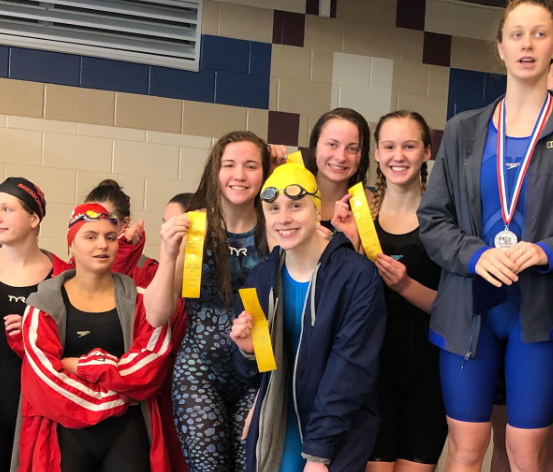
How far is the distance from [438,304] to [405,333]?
0.94ft

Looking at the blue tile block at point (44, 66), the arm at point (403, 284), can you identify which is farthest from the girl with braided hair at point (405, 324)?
the blue tile block at point (44, 66)

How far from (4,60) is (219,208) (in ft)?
7.40

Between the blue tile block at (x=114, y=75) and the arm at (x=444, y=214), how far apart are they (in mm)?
2600

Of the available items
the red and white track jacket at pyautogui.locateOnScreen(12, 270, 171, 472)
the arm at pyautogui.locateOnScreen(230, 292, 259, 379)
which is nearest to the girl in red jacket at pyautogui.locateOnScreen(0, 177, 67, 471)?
the red and white track jacket at pyautogui.locateOnScreen(12, 270, 171, 472)

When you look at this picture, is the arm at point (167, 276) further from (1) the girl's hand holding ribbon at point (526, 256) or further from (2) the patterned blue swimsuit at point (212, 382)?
→ (1) the girl's hand holding ribbon at point (526, 256)

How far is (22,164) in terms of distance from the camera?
13.3 ft

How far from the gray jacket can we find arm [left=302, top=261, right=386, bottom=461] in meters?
0.22

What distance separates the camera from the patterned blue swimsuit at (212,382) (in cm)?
236

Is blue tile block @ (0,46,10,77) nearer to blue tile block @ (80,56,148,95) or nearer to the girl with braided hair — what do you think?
blue tile block @ (80,56,148,95)

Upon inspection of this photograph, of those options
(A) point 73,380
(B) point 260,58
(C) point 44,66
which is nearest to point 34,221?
(A) point 73,380

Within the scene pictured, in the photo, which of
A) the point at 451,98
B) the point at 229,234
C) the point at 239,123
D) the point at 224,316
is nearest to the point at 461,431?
the point at 224,316

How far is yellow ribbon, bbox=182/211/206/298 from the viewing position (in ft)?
7.54

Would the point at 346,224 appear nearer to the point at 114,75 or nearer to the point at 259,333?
the point at 259,333

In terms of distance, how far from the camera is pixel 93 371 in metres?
2.42
